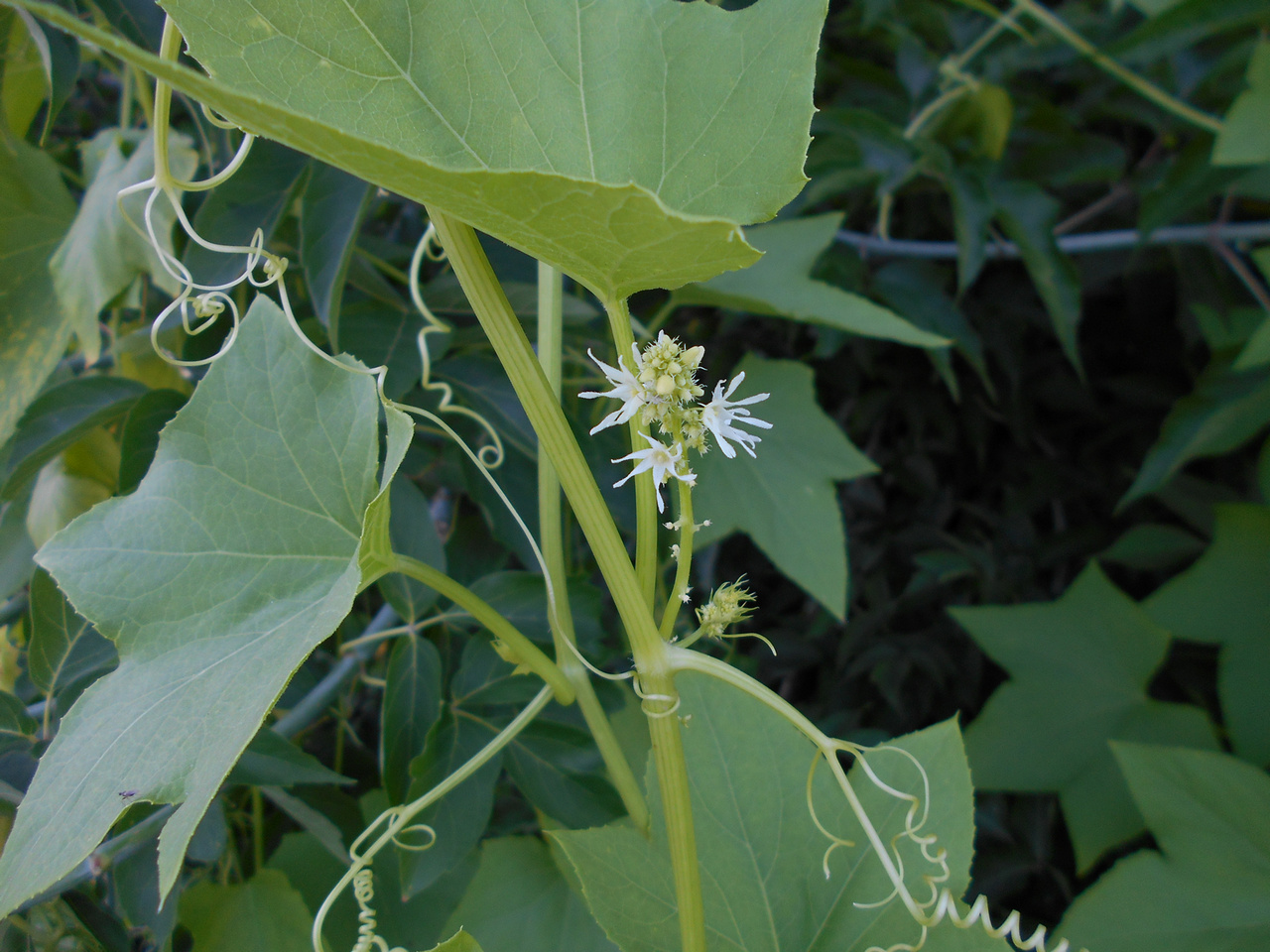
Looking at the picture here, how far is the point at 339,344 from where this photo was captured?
0.60 meters

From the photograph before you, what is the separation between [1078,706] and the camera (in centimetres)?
93

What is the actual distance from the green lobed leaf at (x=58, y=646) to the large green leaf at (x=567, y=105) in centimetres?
41

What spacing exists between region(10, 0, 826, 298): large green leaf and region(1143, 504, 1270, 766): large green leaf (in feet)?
2.97

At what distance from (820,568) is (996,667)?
0.60 m

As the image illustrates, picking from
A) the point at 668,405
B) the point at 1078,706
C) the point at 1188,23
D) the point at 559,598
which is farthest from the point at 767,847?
the point at 1188,23

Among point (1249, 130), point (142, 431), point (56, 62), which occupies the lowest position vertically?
point (1249, 130)

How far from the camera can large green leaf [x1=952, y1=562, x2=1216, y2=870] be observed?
2.89 ft

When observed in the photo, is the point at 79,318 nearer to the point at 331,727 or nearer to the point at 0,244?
the point at 0,244

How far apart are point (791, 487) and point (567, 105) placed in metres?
0.56

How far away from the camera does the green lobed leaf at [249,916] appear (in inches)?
20.4

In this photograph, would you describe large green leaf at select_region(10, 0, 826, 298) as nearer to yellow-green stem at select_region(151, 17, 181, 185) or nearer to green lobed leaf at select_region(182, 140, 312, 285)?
yellow-green stem at select_region(151, 17, 181, 185)

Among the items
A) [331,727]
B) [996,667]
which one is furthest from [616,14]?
[996,667]

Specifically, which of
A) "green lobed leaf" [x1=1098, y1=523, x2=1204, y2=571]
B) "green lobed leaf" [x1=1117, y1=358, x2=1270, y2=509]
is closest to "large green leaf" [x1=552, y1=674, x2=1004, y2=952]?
"green lobed leaf" [x1=1117, y1=358, x2=1270, y2=509]

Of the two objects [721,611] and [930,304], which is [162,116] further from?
[930,304]
